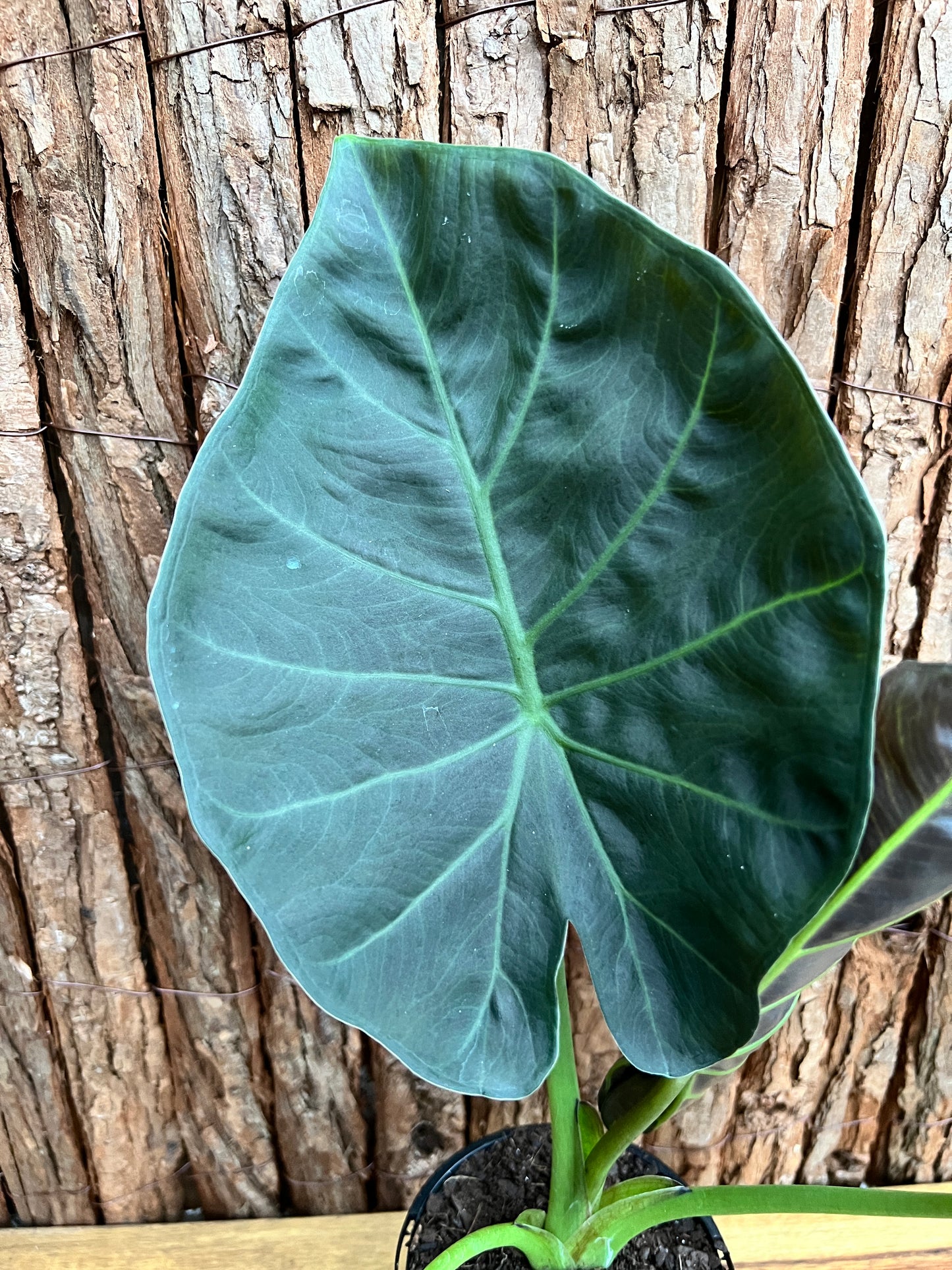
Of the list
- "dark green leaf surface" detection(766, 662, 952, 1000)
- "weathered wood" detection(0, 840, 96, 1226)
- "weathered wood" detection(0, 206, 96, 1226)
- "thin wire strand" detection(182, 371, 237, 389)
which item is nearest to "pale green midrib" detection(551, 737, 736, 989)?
"dark green leaf surface" detection(766, 662, 952, 1000)

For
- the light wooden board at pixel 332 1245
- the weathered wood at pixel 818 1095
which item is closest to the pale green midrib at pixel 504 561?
the weathered wood at pixel 818 1095

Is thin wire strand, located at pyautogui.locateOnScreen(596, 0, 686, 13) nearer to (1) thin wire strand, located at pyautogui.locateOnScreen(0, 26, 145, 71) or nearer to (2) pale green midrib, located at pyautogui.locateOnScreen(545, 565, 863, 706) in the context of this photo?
(1) thin wire strand, located at pyautogui.locateOnScreen(0, 26, 145, 71)

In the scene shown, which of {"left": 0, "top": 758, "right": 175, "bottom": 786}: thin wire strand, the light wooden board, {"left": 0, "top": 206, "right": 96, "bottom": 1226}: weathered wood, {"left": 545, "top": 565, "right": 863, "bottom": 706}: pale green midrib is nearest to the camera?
{"left": 545, "top": 565, "right": 863, "bottom": 706}: pale green midrib

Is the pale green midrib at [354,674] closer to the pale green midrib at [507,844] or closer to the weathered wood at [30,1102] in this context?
the pale green midrib at [507,844]

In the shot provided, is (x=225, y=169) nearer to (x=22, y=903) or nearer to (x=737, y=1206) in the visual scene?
(x=22, y=903)

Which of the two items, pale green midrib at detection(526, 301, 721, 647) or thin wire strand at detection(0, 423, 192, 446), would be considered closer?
pale green midrib at detection(526, 301, 721, 647)

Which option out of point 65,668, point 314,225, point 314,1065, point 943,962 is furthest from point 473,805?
point 943,962

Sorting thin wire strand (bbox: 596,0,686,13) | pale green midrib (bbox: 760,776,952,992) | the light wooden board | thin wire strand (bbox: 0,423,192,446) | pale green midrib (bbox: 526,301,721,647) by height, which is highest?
thin wire strand (bbox: 596,0,686,13)
